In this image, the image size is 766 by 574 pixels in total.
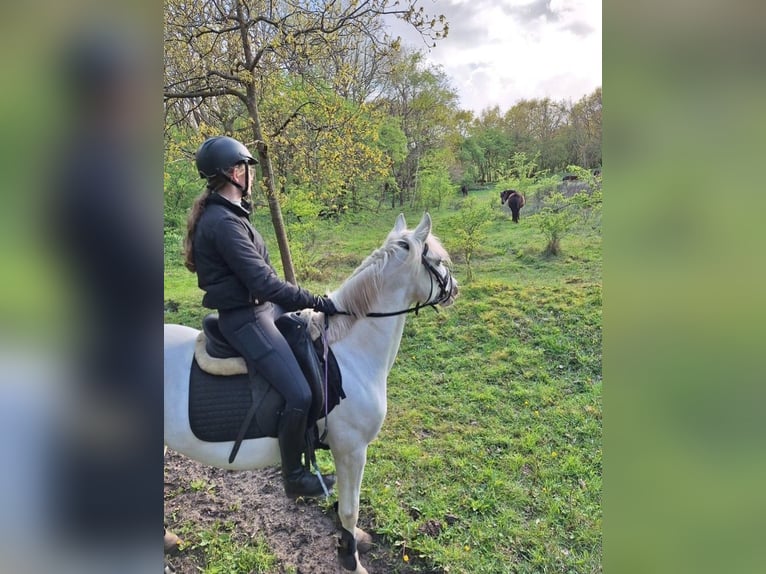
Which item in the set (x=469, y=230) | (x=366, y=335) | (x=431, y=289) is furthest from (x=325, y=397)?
(x=469, y=230)

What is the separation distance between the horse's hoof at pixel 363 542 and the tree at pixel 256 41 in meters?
2.99

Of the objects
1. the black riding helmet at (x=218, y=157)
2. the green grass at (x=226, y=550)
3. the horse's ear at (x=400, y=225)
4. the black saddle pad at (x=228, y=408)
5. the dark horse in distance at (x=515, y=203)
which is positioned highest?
the dark horse in distance at (x=515, y=203)

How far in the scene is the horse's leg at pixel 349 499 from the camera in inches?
102

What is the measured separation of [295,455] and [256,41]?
4.89 m

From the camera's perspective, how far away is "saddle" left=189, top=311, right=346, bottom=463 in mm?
2301

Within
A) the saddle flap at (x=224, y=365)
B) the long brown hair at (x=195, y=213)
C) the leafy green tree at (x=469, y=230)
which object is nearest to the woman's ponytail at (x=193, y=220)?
the long brown hair at (x=195, y=213)

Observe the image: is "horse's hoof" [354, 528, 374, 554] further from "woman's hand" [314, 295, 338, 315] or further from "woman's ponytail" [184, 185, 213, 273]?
"woman's ponytail" [184, 185, 213, 273]

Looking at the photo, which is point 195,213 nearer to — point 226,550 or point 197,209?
point 197,209

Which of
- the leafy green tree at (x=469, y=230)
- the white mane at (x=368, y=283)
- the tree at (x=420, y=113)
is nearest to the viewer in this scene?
the white mane at (x=368, y=283)

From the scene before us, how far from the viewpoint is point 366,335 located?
2633 millimetres

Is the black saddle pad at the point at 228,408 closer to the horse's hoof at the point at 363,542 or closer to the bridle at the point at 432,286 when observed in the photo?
the bridle at the point at 432,286

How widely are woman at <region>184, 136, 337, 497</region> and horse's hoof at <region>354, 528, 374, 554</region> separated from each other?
1200 millimetres
